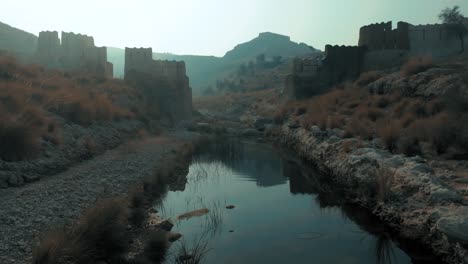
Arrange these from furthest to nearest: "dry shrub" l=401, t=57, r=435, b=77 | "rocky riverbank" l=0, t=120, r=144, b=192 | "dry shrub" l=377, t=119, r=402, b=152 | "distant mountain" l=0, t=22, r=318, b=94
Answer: "distant mountain" l=0, t=22, r=318, b=94, "dry shrub" l=401, t=57, r=435, b=77, "dry shrub" l=377, t=119, r=402, b=152, "rocky riverbank" l=0, t=120, r=144, b=192

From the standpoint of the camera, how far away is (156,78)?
33.7 m

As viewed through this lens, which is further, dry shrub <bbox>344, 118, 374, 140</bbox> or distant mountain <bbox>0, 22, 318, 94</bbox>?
distant mountain <bbox>0, 22, 318, 94</bbox>

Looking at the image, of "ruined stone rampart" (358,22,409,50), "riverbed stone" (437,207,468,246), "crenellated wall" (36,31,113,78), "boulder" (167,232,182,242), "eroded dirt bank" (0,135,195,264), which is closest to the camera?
"eroded dirt bank" (0,135,195,264)

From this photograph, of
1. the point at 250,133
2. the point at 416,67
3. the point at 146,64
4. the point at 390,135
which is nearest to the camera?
the point at 390,135

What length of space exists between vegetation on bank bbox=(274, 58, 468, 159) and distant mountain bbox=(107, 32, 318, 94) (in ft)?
293

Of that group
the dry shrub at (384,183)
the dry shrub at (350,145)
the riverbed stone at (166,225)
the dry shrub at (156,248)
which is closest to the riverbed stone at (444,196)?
the dry shrub at (384,183)

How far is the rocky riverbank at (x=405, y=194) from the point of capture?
22.0 ft

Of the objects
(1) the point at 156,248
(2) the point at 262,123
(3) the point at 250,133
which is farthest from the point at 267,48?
(1) the point at 156,248

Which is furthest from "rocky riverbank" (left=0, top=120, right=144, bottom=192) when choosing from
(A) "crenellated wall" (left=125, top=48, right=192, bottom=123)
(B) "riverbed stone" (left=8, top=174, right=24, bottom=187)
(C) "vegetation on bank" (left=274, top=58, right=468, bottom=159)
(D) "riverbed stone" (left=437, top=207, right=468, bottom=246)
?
(A) "crenellated wall" (left=125, top=48, right=192, bottom=123)

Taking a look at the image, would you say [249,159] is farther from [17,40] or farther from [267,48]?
[267,48]

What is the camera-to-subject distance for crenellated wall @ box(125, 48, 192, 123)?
3297 cm

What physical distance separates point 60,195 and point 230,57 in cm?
15831

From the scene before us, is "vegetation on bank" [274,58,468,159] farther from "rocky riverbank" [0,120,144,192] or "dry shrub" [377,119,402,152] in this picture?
"rocky riverbank" [0,120,144,192]

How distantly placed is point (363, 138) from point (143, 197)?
8728mm
